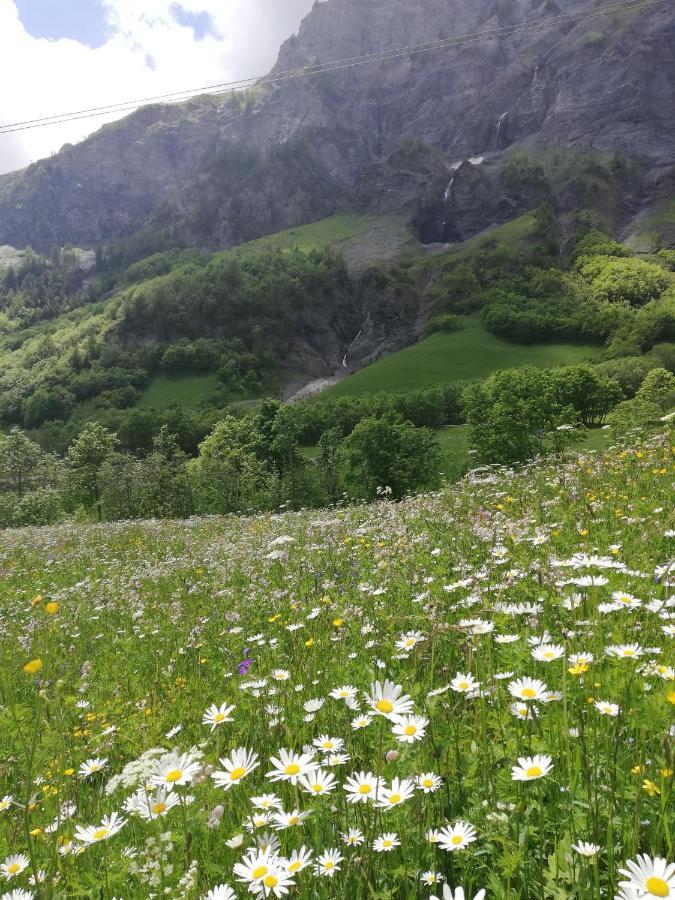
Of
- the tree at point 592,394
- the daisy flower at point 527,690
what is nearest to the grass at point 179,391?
the tree at point 592,394

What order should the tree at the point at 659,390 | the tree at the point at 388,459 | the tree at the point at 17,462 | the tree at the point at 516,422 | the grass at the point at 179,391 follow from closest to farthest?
the tree at the point at 516,422 < the tree at the point at 388,459 < the tree at the point at 17,462 < the tree at the point at 659,390 < the grass at the point at 179,391

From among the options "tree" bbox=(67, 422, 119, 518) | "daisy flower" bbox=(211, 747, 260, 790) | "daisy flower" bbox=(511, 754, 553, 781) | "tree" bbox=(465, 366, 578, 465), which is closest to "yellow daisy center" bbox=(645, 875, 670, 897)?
"daisy flower" bbox=(511, 754, 553, 781)

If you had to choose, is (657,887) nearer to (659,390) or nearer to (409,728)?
(409,728)

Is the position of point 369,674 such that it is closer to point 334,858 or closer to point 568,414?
point 334,858

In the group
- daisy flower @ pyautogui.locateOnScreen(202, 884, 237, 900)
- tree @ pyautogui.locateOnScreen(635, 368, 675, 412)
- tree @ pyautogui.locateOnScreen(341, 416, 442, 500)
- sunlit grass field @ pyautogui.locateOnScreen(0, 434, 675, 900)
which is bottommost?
tree @ pyautogui.locateOnScreen(635, 368, 675, 412)

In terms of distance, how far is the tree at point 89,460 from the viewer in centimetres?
6216

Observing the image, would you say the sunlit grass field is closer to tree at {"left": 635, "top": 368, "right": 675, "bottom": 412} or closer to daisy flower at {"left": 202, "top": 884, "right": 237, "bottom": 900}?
daisy flower at {"left": 202, "top": 884, "right": 237, "bottom": 900}

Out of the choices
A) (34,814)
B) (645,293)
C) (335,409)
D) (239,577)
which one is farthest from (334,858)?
(645,293)

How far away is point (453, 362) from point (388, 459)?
326 ft

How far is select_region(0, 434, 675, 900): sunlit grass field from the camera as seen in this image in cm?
204

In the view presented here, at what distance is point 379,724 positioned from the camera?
2.72 metres

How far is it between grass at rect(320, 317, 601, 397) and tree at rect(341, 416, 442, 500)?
8168 centimetres

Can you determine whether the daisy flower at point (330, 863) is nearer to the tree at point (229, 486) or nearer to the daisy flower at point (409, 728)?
the daisy flower at point (409, 728)

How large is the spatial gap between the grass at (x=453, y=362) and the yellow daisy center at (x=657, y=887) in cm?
12091
